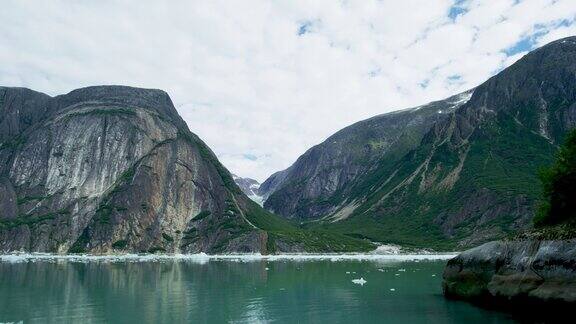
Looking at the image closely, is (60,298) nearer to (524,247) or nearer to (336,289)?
(336,289)

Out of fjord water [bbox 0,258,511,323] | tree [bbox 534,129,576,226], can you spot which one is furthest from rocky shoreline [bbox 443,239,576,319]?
tree [bbox 534,129,576,226]

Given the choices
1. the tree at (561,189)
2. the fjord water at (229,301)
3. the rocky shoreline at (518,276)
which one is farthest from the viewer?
the tree at (561,189)

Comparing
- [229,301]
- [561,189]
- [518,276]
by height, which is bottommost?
[229,301]

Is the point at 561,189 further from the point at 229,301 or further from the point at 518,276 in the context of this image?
the point at 229,301

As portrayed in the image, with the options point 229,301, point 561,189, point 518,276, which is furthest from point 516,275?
point 229,301

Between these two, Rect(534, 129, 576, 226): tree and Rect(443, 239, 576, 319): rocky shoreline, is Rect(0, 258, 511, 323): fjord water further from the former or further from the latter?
Rect(534, 129, 576, 226): tree

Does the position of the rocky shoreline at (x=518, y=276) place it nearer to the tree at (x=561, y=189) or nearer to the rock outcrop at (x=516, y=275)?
the rock outcrop at (x=516, y=275)

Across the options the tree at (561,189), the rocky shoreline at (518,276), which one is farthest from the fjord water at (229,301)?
the tree at (561,189)
